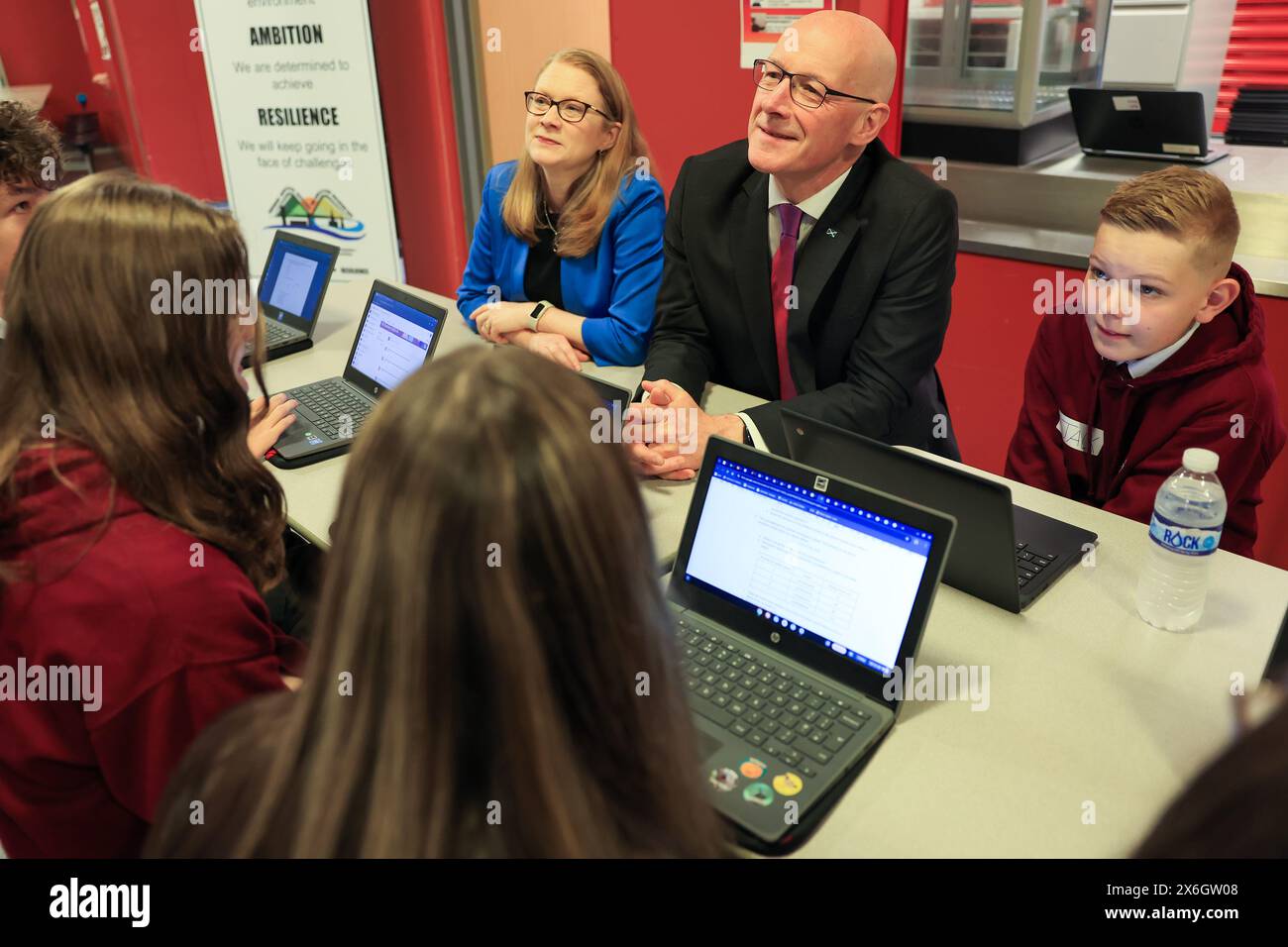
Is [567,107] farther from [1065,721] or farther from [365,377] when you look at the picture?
[1065,721]

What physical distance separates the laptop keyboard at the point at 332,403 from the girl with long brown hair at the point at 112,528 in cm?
78

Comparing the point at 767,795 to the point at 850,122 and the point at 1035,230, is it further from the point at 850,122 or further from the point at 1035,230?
the point at 1035,230

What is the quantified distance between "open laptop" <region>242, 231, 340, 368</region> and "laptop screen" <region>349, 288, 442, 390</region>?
0.29m

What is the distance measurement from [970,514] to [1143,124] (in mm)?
2132

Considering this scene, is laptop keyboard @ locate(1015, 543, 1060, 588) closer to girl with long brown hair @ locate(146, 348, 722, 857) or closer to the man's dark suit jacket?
the man's dark suit jacket

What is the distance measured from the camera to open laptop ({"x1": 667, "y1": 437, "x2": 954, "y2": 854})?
111 centimetres

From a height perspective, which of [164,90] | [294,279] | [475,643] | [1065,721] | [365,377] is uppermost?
[164,90]

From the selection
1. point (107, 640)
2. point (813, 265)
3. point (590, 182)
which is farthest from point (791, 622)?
point (590, 182)

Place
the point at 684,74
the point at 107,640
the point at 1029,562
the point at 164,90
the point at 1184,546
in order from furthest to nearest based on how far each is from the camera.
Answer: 1. the point at 164,90
2. the point at 684,74
3. the point at 1029,562
4. the point at 1184,546
5. the point at 107,640

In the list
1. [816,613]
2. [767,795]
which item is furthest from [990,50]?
[767,795]

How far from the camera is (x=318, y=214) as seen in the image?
13.6 feet

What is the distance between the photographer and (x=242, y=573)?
4.03ft
